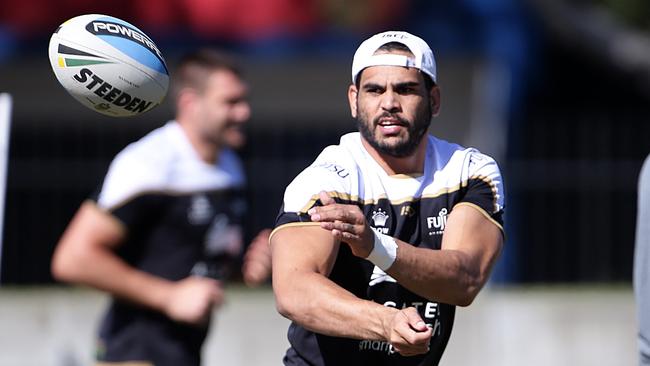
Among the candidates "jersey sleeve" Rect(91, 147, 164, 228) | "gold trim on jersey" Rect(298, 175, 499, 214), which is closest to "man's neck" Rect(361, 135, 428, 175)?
"gold trim on jersey" Rect(298, 175, 499, 214)

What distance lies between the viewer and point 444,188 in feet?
18.2

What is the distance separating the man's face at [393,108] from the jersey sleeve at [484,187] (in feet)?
0.93

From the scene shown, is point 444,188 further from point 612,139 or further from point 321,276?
point 612,139

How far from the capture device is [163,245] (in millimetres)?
7559

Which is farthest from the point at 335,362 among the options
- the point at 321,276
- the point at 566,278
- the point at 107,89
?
the point at 566,278

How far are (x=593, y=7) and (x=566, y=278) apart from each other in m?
5.78

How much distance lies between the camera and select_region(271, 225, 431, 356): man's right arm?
4609mm

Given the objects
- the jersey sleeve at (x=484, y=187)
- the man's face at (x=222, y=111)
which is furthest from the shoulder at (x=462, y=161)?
the man's face at (x=222, y=111)

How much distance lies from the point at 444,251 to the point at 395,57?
31.1 inches

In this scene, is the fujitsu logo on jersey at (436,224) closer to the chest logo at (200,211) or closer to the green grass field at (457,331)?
the chest logo at (200,211)

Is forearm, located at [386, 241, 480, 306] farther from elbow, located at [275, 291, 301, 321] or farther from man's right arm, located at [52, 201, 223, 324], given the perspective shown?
man's right arm, located at [52, 201, 223, 324]

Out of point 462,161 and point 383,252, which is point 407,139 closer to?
point 462,161

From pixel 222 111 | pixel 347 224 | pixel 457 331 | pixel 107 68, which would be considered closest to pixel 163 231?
pixel 222 111

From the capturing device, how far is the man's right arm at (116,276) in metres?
7.34
